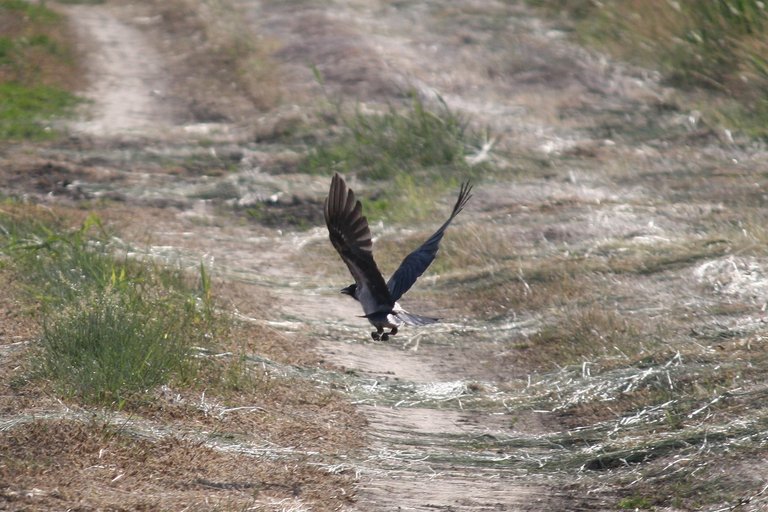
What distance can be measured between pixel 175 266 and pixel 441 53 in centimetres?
1045

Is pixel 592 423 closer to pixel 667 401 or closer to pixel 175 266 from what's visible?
pixel 667 401

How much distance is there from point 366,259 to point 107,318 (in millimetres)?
1484

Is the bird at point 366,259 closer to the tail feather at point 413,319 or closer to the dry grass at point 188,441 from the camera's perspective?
the tail feather at point 413,319

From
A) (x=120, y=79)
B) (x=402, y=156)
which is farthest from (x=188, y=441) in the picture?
(x=120, y=79)

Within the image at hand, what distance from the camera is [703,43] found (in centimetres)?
1476

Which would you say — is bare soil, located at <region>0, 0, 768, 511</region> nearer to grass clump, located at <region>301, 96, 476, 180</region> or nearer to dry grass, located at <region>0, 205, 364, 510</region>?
dry grass, located at <region>0, 205, 364, 510</region>

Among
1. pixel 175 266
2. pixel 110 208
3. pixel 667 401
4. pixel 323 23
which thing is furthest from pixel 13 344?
pixel 323 23

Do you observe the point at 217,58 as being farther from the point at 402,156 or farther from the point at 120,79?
the point at 402,156

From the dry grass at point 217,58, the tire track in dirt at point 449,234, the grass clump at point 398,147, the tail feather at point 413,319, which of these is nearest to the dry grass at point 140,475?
the tire track in dirt at point 449,234

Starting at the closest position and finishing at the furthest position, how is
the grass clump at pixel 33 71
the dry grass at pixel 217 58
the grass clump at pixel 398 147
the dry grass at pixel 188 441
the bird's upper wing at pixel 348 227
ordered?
the dry grass at pixel 188 441
the bird's upper wing at pixel 348 227
the grass clump at pixel 398 147
the grass clump at pixel 33 71
the dry grass at pixel 217 58

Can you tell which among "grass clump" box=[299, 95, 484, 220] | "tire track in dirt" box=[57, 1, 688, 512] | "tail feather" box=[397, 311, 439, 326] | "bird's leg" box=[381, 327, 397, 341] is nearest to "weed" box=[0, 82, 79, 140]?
"tire track in dirt" box=[57, 1, 688, 512]

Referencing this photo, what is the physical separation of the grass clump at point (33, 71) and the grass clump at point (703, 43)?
7425 mm

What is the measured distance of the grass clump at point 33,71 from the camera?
15.8m

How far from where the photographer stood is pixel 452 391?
7.71 metres
